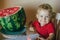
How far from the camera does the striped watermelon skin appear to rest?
1.02 meters

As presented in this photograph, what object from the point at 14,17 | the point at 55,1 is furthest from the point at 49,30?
the point at 55,1

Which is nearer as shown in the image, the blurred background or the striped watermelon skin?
the striped watermelon skin

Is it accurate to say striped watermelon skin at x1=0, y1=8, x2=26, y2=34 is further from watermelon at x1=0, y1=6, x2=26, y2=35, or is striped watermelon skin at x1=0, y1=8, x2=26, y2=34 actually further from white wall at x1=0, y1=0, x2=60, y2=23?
white wall at x1=0, y1=0, x2=60, y2=23

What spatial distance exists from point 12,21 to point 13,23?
0.05 feet

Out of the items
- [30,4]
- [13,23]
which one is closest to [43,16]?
[13,23]

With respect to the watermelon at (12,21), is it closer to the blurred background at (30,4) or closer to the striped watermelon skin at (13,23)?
the striped watermelon skin at (13,23)

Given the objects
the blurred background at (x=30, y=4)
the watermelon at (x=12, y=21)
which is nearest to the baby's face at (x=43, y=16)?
the watermelon at (x=12, y=21)

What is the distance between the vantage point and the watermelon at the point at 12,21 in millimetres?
1024

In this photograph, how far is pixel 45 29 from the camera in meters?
1.04

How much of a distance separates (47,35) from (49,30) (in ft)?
0.11

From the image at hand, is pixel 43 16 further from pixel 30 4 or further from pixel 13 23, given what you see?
pixel 30 4

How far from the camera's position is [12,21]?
102 centimetres

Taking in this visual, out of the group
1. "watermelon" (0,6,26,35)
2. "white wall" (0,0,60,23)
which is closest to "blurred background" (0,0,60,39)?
"white wall" (0,0,60,23)

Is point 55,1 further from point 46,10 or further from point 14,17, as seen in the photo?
point 14,17
